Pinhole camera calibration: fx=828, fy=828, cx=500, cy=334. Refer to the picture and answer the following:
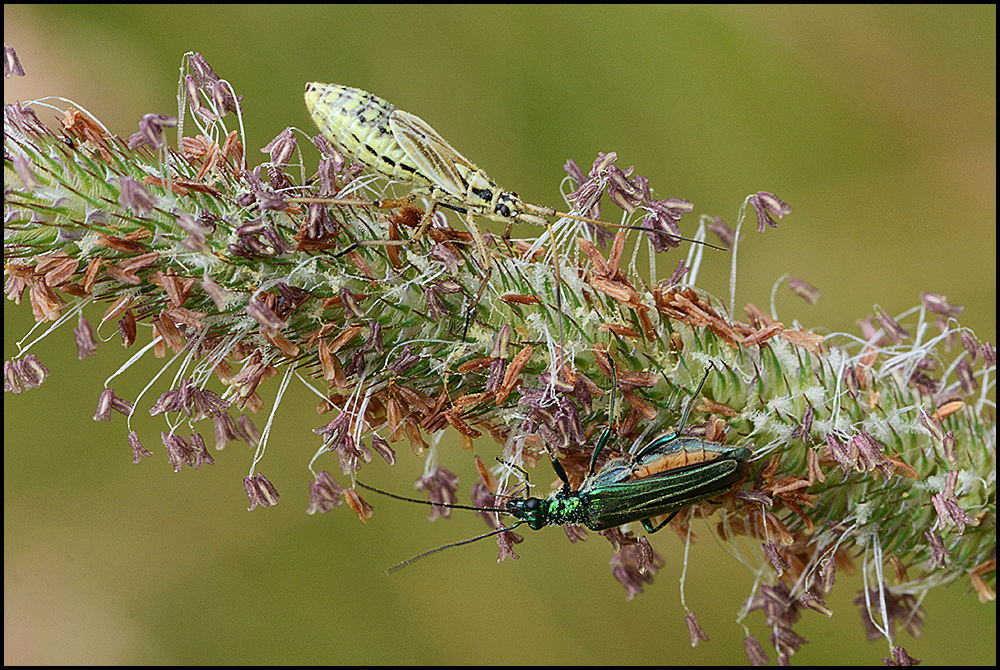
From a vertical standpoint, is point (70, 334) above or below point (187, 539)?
above

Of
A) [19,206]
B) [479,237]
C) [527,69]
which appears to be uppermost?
[527,69]

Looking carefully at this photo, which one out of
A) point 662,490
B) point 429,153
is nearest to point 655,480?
point 662,490

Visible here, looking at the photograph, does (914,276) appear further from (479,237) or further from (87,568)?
(87,568)

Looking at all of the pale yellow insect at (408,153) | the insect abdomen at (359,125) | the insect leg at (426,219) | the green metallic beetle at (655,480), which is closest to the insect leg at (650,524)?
the green metallic beetle at (655,480)

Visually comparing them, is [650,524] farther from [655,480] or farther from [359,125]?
[359,125]

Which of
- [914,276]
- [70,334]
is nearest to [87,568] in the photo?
[70,334]

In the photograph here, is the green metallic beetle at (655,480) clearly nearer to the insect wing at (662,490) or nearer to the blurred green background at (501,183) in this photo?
the insect wing at (662,490)
